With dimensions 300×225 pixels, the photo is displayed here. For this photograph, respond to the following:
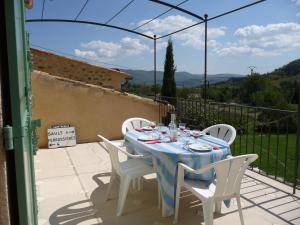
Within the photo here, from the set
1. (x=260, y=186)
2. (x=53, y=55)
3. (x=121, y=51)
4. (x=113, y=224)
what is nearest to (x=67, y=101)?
(x=53, y=55)

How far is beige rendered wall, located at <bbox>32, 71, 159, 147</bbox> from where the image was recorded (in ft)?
16.8

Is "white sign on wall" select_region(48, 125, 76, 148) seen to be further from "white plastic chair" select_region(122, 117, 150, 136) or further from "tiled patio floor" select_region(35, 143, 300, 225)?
"white plastic chair" select_region(122, 117, 150, 136)

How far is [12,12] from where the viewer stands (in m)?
0.88

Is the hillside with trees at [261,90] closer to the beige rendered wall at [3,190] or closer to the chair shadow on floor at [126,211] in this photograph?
the chair shadow on floor at [126,211]

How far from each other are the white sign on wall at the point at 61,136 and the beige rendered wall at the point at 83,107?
0.11 meters

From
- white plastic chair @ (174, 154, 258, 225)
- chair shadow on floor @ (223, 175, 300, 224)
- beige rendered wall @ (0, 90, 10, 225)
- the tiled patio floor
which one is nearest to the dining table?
white plastic chair @ (174, 154, 258, 225)

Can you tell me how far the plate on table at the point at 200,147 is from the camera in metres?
2.45

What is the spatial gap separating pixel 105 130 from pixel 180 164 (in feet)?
11.9

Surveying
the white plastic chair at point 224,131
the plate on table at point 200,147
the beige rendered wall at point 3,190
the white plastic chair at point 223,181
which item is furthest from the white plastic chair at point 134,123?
→ the beige rendered wall at point 3,190

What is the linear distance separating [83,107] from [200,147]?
3.53 meters

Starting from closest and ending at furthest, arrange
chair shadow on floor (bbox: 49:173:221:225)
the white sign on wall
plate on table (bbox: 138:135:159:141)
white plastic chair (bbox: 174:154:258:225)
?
white plastic chair (bbox: 174:154:258:225)
chair shadow on floor (bbox: 49:173:221:225)
plate on table (bbox: 138:135:159:141)
the white sign on wall

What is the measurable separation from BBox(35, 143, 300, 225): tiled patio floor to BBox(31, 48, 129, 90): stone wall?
437 cm

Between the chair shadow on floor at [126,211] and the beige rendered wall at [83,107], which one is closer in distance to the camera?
the chair shadow on floor at [126,211]

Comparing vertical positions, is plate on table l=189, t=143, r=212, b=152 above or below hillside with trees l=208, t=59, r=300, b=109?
below
